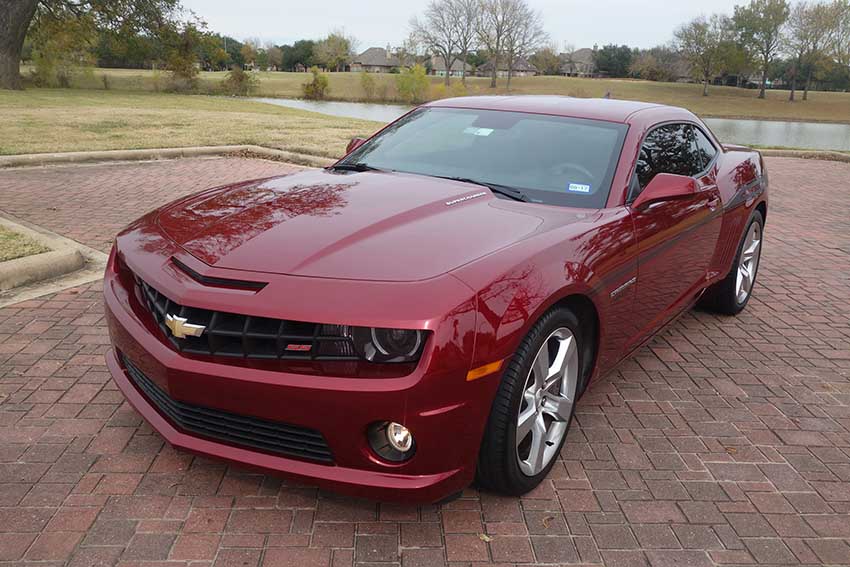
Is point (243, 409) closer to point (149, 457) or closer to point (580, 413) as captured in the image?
point (149, 457)

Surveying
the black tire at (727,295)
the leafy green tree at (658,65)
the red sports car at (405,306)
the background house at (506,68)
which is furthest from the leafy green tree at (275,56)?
the red sports car at (405,306)

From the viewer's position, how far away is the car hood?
2.49 metres

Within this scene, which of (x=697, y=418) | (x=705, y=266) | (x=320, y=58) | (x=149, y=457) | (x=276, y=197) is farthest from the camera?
(x=320, y=58)

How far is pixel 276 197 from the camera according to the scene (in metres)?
3.31

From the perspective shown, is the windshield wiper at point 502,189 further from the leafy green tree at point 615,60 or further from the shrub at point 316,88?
the leafy green tree at point 615,60

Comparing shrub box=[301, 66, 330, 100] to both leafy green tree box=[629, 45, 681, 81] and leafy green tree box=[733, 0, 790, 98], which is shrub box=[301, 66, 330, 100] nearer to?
leafy green tree box=[733, 0, 790, 98]

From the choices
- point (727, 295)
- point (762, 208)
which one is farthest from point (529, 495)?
point (762, 208)

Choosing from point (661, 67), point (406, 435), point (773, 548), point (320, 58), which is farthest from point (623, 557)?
point (320, 58)

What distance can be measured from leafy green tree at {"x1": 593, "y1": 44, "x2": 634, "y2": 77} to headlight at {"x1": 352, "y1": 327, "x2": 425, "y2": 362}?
365ft

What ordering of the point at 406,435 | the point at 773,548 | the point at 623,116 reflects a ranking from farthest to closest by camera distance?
the point at 623,116, the point at 773,548, the point at 406,435

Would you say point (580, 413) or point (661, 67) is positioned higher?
point (661, 67)

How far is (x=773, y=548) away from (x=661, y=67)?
104376 millimetres

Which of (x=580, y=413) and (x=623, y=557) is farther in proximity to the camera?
(x=580, y=413)

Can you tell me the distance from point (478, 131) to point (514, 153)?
0.34 meters
